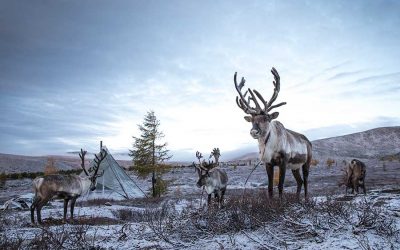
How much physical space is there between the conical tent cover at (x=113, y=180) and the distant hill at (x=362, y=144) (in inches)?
1639

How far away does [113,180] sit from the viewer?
2177 centimetres

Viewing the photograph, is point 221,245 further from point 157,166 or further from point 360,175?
point 157,166

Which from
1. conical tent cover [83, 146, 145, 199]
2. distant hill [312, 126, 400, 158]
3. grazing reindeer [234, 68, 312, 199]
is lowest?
conical tent cover [83, 146, 145, 199]

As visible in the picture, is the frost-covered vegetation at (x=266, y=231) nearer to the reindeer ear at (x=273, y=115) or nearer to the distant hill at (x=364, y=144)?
the reindeer ear at (x=273, y=115)

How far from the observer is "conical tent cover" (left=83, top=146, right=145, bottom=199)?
21.3 metres

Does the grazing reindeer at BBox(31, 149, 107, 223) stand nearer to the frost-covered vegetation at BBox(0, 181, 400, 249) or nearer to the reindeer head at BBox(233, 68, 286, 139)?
the frost-covered vegetation at BBox(0, 181, 400, 249)

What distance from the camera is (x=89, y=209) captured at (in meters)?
14.4

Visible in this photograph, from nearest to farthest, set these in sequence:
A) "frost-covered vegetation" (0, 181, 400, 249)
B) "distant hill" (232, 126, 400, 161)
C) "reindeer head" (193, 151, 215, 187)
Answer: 1. "frost-covered vegetation" (0, 181, 400, 249)
2. "reindeer head" (193, 151, 215, 187)
3. "distant hill" (232, 126, 400, 161)

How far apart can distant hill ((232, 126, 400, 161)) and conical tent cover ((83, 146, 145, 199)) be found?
4164 cm

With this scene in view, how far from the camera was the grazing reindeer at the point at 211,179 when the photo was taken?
11.8m

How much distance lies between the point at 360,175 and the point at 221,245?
35.0 ft

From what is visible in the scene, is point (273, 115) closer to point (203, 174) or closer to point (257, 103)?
point (257, 103)

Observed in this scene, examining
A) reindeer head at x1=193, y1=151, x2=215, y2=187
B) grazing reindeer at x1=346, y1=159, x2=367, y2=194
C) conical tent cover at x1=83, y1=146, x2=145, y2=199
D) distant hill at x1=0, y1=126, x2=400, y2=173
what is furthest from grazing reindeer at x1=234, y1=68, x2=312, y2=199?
distant hill at x1=0, y1=126, x2=400, y2=173

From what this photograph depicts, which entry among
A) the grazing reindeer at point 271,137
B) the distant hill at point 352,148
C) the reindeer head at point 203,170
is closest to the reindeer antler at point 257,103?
the grazing reindeer at point 271,137
